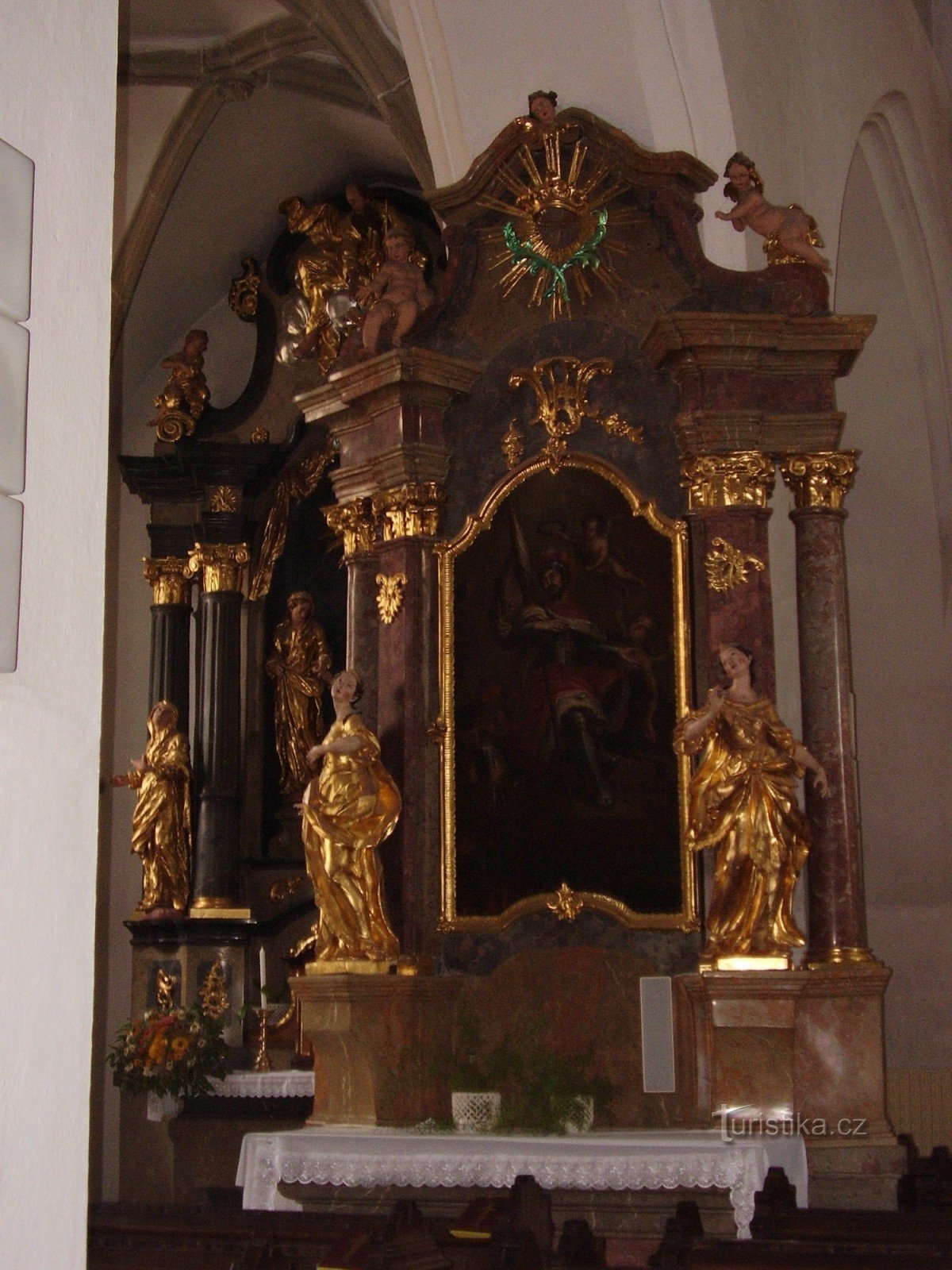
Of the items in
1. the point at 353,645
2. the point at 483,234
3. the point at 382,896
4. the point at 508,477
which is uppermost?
the point at 483,234

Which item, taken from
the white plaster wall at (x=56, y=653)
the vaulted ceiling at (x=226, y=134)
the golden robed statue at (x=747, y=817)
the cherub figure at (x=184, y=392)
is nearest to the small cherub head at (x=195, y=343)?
the cherub figure at (x=184, y=392)

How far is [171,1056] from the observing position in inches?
488

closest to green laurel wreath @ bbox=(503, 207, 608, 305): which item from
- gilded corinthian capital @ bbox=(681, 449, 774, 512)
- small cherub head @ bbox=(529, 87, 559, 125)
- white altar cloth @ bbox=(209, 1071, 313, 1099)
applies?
small cherub head @ bbox=(529, 87, 559, 125)

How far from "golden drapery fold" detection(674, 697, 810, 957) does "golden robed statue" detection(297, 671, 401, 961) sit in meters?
1.74

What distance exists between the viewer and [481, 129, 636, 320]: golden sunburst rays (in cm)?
972

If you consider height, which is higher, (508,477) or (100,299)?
(508,477)

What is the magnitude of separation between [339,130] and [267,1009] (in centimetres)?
734

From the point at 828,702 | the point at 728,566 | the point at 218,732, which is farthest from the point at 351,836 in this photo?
the point at 218,732

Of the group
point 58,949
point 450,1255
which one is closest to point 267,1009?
point 450,1255

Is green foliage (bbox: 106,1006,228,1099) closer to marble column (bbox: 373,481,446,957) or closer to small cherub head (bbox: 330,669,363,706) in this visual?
marble column (bbox: 373,481,446,957)

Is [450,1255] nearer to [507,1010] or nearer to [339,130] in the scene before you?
[507,1010]

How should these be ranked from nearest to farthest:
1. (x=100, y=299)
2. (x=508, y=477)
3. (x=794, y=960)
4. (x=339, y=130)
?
(x=100, y=299) → (x=794, y=960) → (x=508, y=477) → (x=339, y=130)

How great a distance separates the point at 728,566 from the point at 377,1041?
307cm

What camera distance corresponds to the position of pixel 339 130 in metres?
14.9
